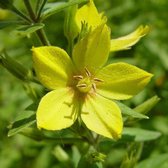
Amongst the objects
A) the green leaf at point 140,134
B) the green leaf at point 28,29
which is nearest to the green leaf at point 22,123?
the green leaf at point 28,29

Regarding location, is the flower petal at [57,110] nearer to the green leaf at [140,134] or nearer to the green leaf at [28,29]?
the green leaf at [28,29]

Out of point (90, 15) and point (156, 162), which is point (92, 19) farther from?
point (156, 162)

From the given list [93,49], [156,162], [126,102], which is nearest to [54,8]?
[93,49]

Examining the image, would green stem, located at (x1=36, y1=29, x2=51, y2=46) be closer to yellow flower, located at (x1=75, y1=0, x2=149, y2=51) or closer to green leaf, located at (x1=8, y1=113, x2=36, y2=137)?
yellow flower, located at (x1=75, y1=0, x2=149, y2=51)

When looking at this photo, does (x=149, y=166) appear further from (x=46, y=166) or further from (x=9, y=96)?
(x=9, y=96)

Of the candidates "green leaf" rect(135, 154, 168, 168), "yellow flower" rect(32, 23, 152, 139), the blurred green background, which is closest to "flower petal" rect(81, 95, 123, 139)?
"yellow flower" rect(32, 23, 152, 139)

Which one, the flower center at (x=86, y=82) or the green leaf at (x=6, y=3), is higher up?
the green leaf at (x=6, y=3)
